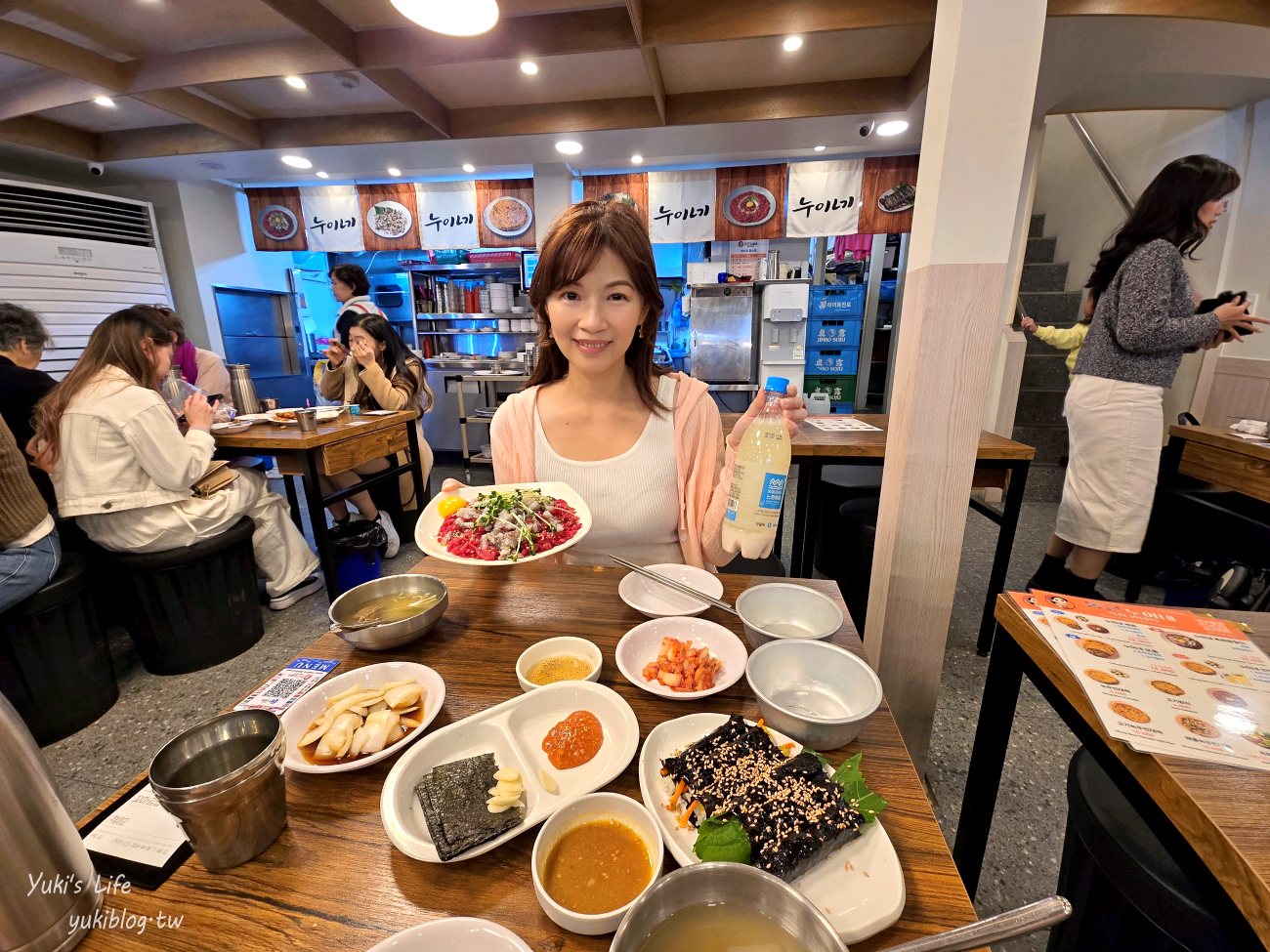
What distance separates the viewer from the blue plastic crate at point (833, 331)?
7406 mm

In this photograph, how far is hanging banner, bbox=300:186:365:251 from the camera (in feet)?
20.7

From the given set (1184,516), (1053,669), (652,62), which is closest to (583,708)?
(1053,669)

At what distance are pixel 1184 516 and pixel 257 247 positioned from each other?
920cm

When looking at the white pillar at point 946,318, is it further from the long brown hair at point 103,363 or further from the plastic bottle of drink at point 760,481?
the long brown hair at point 103,363

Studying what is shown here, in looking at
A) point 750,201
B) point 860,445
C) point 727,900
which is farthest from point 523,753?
point 750,201

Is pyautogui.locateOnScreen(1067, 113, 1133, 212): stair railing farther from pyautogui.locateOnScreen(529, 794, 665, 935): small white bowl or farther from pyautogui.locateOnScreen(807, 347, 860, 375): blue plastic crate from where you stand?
pyautogui.locateOnScreen(529, 794, 665, 935): small white bowl

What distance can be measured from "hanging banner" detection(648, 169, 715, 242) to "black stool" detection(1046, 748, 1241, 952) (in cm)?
575

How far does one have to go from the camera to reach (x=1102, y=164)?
5.16 meters

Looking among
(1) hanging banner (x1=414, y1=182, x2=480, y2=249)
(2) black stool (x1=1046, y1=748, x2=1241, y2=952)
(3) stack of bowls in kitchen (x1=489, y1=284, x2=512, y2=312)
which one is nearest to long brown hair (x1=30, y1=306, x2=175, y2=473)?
(2) black stool (x1=1046, y1=748, x2=1241, y2=952)

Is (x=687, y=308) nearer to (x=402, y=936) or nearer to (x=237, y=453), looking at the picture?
(x=237, y=453)

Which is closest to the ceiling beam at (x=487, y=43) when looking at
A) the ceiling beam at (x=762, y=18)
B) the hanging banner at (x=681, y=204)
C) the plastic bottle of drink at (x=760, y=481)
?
the ceiling beam at (x=762, y=18)

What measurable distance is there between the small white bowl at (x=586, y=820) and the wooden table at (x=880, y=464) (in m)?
2.03

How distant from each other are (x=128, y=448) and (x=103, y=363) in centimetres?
43

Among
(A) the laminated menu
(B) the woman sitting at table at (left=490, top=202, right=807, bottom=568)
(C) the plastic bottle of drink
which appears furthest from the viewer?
(B) the woman sitting at table at (left=490, top=202, right=807, bottom=568)
